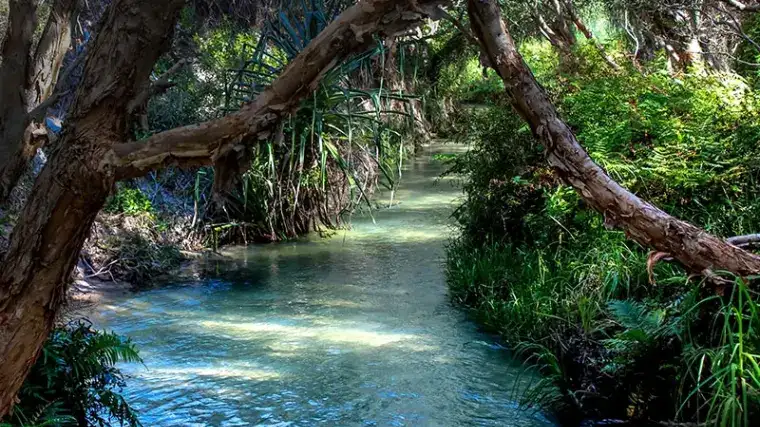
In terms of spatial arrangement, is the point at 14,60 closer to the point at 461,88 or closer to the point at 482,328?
the point at 482,328

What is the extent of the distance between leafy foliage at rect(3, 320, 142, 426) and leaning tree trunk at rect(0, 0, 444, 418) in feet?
2.71

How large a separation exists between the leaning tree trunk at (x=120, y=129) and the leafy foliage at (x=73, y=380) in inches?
32.5

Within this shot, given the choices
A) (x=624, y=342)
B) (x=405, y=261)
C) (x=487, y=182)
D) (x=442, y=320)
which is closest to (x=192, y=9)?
(x=405, y=261)

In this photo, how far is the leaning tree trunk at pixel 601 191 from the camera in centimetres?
338

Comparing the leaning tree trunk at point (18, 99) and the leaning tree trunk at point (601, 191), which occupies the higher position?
the leaning tree trunk at point (18, 99)

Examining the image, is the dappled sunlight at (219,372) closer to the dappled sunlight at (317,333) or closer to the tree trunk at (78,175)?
the dappled sunlight at (317,333)

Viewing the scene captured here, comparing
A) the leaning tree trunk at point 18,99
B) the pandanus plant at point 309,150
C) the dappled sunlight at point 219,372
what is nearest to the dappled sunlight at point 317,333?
the dappled sunlight at point 219,372

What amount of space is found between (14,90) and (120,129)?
62.7 inches

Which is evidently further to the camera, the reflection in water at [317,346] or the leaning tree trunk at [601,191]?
the reflection in water at [317,346]

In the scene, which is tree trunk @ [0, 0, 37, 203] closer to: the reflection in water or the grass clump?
the reflection in water

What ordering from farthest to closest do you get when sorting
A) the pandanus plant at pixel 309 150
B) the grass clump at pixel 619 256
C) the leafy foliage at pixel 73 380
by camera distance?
the pandanus plant at pixel 309 150 → the grass clump at pixel 619 256 → the leafy foliage at pixel 73 380

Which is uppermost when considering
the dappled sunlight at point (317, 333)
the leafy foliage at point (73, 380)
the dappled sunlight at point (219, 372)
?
the leafy foliage at point (73, 380)

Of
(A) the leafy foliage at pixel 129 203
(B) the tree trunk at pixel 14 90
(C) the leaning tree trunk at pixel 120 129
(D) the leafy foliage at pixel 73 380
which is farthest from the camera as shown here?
(A) the leafy foliage at pixel 129 203

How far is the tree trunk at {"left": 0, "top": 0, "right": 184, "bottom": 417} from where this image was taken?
2.69 metres
